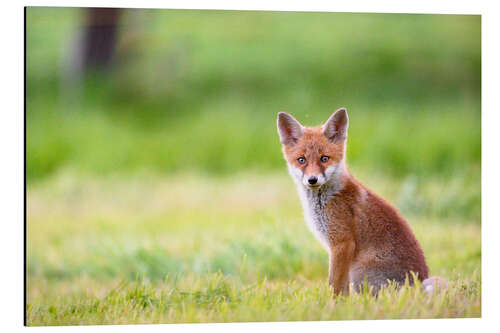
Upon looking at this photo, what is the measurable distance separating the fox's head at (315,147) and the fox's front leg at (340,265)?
433 mm

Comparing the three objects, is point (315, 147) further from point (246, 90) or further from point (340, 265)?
point (246, 90)

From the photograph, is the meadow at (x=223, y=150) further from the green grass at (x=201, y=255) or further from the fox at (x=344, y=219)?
the fox at (x=344, y=219)

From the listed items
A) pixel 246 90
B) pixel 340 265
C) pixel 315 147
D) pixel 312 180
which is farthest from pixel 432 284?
pixel 246 90

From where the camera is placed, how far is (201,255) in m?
6.09

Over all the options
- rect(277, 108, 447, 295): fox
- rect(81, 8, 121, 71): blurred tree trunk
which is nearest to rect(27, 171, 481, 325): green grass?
rect(277, 108, 447, 295): fox

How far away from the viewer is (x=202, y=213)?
7.01 metres

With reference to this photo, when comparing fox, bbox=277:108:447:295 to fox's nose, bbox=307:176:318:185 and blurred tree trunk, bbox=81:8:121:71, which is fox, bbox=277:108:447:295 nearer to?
fox's nose, bbox=307:176:318:185

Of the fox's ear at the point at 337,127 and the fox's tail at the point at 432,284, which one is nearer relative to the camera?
the fox's tail at the point at 432,284

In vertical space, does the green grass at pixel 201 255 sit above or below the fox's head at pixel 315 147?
below

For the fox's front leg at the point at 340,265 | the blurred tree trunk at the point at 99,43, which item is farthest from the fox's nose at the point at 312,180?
the blurred tree trunk at the point at 99,43

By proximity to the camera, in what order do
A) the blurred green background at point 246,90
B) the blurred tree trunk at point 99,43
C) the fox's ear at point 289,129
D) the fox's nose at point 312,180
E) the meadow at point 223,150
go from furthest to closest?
the blurred tree trunk at point 99,43 → the blurred green background at point 246,90 → the meadow at point 223,150 → the fox's ear at point 289,129 → the fox's nose at point 312,180

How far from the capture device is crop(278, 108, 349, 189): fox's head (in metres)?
4.07

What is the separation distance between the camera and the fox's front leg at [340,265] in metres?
4.03

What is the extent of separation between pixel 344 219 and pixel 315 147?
52cm
